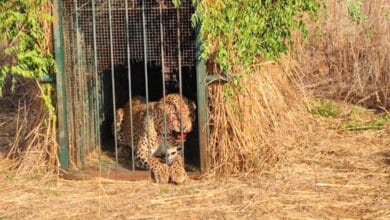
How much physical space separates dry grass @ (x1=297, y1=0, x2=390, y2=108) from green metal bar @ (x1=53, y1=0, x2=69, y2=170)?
422 cm

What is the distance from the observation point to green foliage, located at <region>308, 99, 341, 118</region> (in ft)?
30.1

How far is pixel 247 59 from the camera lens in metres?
6.69

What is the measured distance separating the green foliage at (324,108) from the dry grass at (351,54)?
0.36 metres

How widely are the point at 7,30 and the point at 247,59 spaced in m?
2.35

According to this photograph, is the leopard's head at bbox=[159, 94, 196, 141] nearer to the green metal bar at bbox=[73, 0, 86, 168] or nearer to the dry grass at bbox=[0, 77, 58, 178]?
the green metal bar at bbox=[73, 0, 86, 168]

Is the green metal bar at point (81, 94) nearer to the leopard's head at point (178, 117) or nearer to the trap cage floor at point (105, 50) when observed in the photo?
the trap cage floor at point (105, 50)

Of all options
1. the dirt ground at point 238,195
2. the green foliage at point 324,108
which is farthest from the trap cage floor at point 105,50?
the green foliage at point 324,108

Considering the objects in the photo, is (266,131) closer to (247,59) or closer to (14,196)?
(247,59)

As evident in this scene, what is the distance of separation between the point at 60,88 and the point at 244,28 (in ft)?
6.17

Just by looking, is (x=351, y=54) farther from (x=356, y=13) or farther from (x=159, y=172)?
(x=159, y=172)

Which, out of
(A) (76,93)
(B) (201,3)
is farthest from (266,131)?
(A) (76,93)

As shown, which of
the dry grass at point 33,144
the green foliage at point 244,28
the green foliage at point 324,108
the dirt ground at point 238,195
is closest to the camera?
the dirt ground at point 238,195

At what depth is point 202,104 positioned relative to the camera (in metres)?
6.64

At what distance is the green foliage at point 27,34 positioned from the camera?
6.57 m
